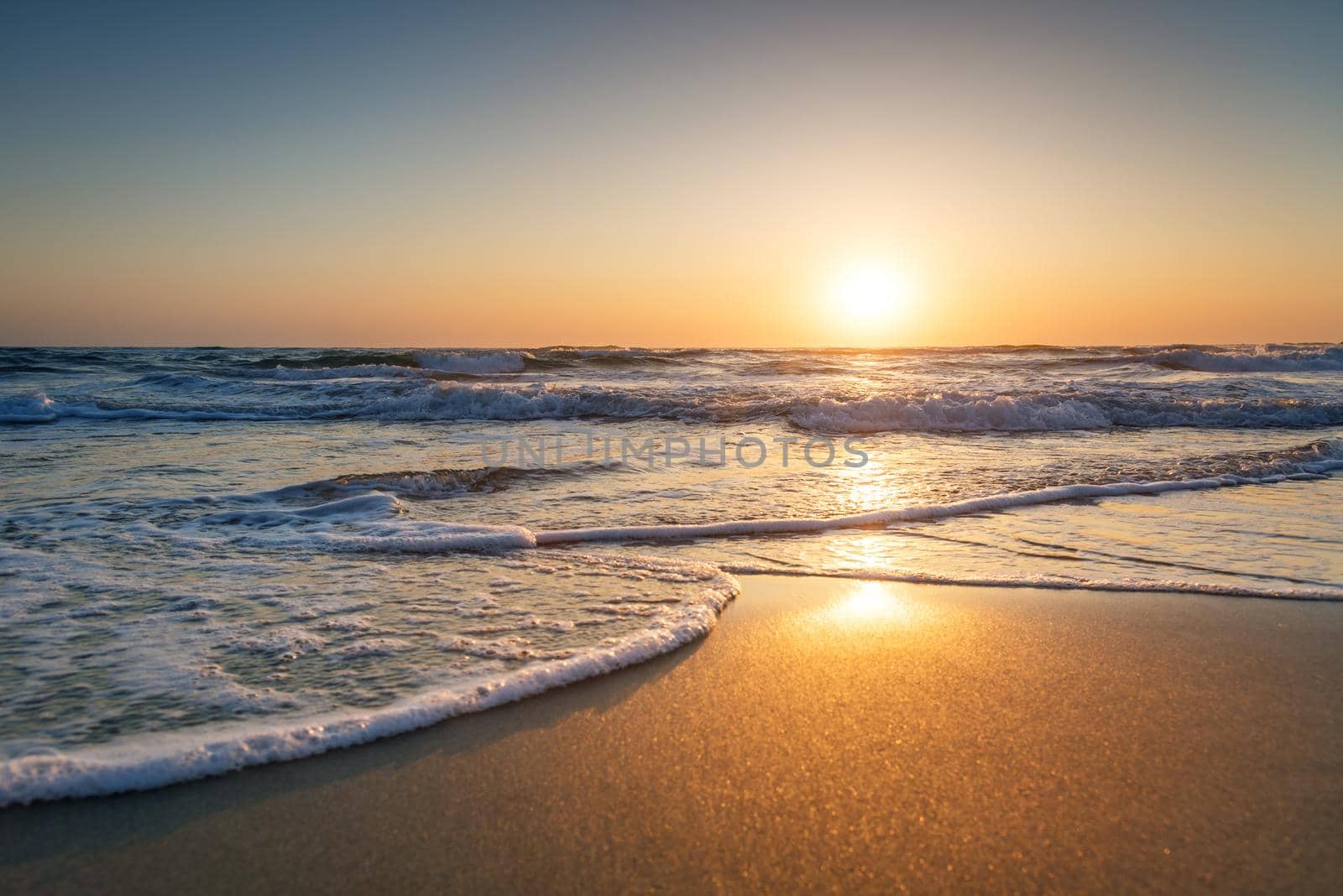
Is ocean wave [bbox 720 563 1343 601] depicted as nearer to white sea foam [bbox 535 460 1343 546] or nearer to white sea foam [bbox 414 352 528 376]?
white sea foam [bbox 535 460 1343 546]

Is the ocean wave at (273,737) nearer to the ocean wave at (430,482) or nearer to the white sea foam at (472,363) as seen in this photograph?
the ocean wave at (430,482)

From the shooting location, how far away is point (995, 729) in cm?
240

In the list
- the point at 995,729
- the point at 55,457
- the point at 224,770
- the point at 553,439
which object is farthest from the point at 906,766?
the point at 55,457

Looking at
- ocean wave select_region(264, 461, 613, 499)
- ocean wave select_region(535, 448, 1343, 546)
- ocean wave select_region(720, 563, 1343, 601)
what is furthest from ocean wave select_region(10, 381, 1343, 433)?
ocean wave select_region(720, 563, 1343, 601)

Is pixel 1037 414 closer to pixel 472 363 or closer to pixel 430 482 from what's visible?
pixel 430 482

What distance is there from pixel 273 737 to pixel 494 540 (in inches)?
97.4

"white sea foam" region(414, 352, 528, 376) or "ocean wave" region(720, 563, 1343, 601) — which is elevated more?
"white sea foam" region(414, 352, 528, 376)

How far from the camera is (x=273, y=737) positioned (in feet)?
7.64

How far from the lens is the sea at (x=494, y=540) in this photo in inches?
105

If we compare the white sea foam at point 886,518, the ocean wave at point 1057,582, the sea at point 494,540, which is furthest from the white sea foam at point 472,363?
the ocean wave at point 1057,582

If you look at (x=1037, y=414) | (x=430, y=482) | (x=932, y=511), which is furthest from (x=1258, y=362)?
(x=430, y=482)

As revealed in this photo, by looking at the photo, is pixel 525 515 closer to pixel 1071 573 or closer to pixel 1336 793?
pixel 1071 573

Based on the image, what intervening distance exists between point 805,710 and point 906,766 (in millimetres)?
420

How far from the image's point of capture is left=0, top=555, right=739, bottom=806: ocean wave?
212 cm
